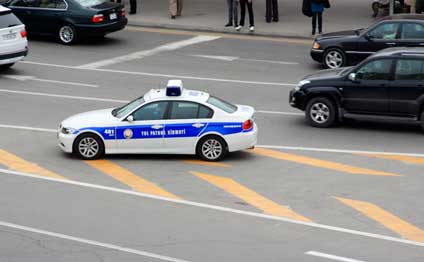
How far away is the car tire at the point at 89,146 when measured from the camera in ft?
61.4

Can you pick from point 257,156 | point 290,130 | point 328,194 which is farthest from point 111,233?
point 290,130

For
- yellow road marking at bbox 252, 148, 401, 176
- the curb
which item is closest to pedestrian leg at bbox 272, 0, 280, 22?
the curb

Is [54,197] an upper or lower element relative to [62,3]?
lower

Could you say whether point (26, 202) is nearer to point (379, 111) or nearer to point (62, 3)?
point (379, 111)

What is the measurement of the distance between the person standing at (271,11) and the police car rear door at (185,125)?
13973mm

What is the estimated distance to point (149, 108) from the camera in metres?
18.7

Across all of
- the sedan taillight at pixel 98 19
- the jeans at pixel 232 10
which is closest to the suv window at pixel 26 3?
the sedan taillight at pixel 98 19

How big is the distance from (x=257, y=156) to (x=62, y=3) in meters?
12.3

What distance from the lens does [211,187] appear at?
56.4 ft

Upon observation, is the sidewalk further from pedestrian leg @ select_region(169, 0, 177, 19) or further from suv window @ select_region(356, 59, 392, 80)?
suv window @ select_region(356, 59, 392, 80)

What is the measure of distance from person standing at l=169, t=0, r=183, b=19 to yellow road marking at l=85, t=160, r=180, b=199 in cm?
1471

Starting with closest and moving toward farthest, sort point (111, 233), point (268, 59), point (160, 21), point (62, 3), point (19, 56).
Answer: point (111, 233) → point (19, 56) → point (268, 59) → point (62, 3) → point (160, 21)

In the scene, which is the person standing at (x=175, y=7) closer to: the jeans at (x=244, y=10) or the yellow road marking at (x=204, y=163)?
the jeans at (x=244, y=10)

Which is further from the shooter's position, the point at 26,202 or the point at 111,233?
the point at 26,202
